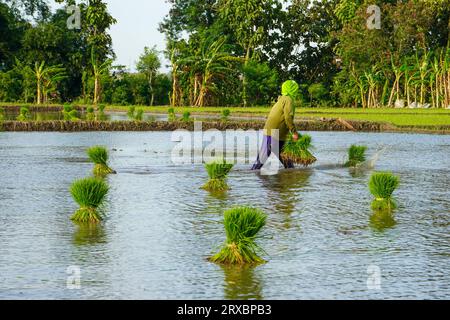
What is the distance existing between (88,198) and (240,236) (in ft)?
9.45

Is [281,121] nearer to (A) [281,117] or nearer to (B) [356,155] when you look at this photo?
(A) [281,117]

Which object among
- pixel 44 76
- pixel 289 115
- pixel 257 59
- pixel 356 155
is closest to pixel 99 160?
pixel 289 115

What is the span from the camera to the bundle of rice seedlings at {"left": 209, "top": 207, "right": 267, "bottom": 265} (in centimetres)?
823

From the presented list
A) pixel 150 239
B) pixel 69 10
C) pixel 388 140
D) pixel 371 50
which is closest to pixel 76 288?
pixel 150 239

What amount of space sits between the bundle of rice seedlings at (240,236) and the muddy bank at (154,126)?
20.5 meters

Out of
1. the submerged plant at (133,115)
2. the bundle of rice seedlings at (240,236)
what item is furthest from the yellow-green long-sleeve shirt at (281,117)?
the submerged plant at (133,115)

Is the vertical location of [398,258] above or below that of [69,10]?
below

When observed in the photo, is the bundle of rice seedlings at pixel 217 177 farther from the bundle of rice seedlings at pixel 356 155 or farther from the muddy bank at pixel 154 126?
the muddy bank at pixel 154 126

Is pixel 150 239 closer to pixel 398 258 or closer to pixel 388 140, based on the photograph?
pixel 398 258

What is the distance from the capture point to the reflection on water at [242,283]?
709 cm

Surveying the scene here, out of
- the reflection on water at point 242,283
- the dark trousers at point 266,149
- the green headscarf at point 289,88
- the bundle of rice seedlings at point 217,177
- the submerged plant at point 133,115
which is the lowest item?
the reflection on water at point 242,283

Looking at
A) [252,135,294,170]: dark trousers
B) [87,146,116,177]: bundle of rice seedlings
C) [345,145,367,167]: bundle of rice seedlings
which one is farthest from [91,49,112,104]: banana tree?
[252,135,294,170]: dark trousers

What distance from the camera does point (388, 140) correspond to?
26938mm
